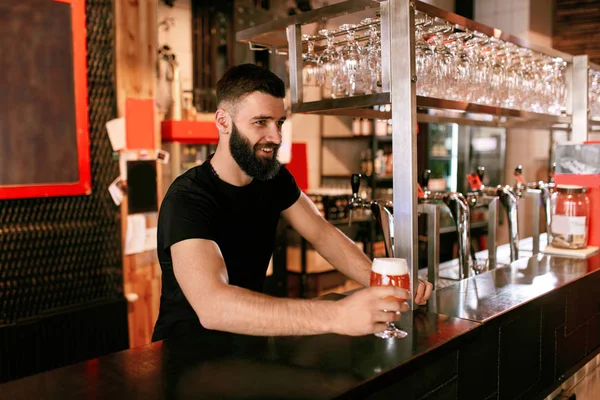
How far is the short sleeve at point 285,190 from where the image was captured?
2.00 meters

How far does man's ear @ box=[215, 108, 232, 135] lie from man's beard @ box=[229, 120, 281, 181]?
2 cm

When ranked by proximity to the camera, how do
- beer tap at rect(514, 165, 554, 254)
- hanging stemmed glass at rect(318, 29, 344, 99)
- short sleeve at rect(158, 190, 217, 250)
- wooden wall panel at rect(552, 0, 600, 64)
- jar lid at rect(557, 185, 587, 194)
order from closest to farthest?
short sleeve at rect(158, 190, 217, 250), hanging stemmed glass at rect(318, 29, 344, 99), jar lid at rect(557, 185, 587, 194), beer tap at rect(514, 165, 554, 254), wooden wall panel at rect(552, 0, 600, 64)

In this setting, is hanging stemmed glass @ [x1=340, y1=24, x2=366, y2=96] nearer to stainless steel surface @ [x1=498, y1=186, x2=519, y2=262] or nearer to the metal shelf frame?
the metal shelf frame

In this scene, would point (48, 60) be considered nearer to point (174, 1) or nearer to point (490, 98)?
point (174, 1)

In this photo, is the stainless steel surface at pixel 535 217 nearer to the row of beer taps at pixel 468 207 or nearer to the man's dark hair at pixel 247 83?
the row of beer taps at pixel 468 207

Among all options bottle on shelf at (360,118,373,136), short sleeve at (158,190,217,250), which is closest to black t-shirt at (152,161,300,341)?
short sleeve at (158,190,217,250)

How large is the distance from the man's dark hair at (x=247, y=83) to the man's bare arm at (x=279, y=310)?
0.59m

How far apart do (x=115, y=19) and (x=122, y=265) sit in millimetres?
1400

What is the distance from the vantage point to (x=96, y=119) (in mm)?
3088

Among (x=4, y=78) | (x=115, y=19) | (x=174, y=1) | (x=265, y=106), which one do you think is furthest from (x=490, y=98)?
(x=174, y=1)

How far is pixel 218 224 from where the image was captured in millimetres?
1733

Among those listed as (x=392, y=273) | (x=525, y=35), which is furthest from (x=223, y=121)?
(x=525, y=35)

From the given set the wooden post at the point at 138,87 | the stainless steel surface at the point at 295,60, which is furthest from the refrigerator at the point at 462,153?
the stainless steel surface at the point at 295,60

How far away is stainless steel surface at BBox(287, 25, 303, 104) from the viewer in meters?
2.11
